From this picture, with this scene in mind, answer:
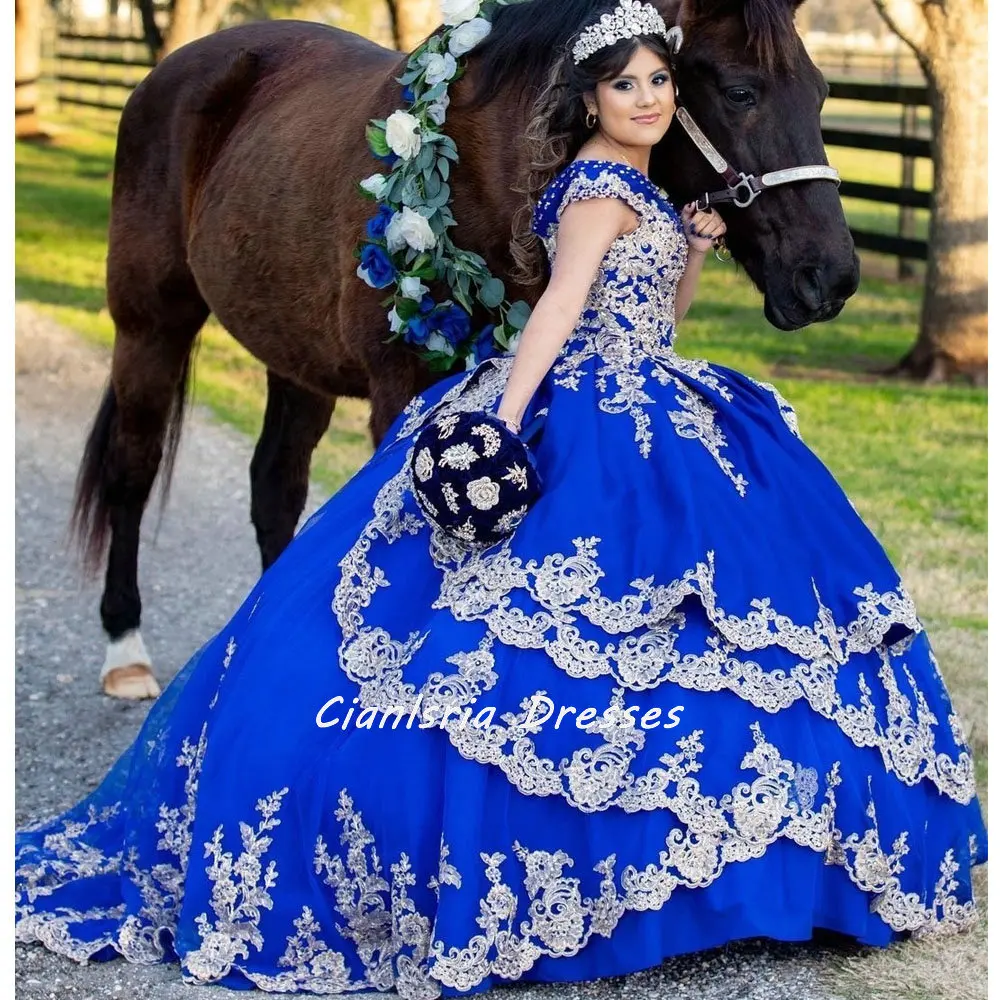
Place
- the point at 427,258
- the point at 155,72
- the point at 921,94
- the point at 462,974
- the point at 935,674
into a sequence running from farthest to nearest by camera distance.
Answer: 1. the point at 921,94
2. the point at 155,72
3. the point at 427,258
4. the point at 935,674
5. the point at 462,974

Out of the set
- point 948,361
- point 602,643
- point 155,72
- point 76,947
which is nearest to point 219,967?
point 76,947

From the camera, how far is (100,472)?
5402 mm

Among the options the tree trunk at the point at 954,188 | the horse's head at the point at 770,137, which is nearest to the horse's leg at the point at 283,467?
the horse's head at the point at 770,137

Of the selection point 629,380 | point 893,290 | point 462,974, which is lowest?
point 893,290

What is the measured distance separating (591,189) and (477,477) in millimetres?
647

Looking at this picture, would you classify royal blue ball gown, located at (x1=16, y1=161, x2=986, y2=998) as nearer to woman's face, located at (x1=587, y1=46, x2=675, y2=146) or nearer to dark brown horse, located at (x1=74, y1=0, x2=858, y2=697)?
woman's face, located at (x1=587, y1=46, x2=675, y2=146)

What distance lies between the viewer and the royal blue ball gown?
2869 mm

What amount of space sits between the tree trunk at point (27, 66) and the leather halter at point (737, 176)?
55.2 ft

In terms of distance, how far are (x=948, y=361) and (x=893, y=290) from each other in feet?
11.8

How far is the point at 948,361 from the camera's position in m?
9.95

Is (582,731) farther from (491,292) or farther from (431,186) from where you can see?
(431,186)

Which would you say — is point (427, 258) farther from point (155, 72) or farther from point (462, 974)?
point (155, 72)

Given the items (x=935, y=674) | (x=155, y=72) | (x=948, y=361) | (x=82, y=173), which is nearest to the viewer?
(x=935, y=674)

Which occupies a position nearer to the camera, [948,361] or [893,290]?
[948,361]
